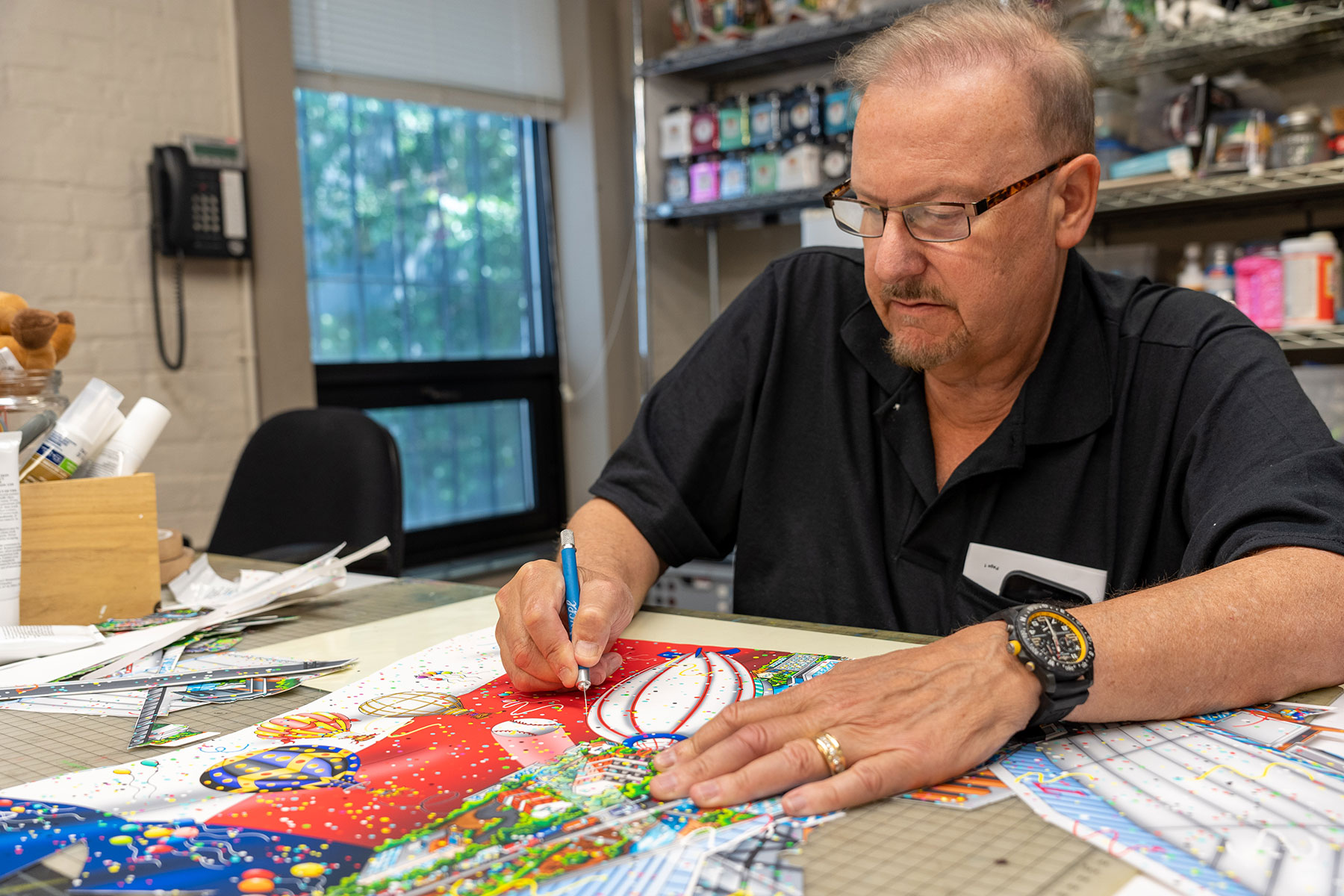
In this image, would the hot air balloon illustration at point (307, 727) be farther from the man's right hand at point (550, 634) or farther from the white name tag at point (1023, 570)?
the white name tag at point (1023, 570)

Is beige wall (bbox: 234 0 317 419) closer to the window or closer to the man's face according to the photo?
the window

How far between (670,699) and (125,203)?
225cm

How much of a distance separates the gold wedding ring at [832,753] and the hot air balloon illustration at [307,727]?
32 centimetres

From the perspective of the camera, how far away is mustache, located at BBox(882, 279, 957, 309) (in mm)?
1047

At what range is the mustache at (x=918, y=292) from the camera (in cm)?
105

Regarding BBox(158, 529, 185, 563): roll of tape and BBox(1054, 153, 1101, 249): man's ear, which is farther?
BBox(158, 529, 185, 563): roll of tape

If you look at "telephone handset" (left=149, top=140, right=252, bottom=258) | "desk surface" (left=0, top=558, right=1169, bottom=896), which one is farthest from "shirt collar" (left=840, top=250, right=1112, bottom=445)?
"telephone handset" (left=149, top=140, right=252, bottom=258)

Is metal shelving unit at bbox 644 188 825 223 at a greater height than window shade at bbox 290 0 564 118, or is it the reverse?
window shade at bbox 290 0 564 118

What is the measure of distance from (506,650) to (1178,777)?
1.60 ft

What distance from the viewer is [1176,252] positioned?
241 centimetres

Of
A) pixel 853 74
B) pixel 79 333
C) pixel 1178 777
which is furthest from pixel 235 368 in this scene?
pixel 1178 777

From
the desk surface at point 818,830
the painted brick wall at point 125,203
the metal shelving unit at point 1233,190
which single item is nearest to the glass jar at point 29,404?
the desk surface at point 818,830

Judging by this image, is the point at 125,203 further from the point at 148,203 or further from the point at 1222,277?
the point at 1222,277

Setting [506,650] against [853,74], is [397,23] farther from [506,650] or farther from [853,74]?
[506,650]
